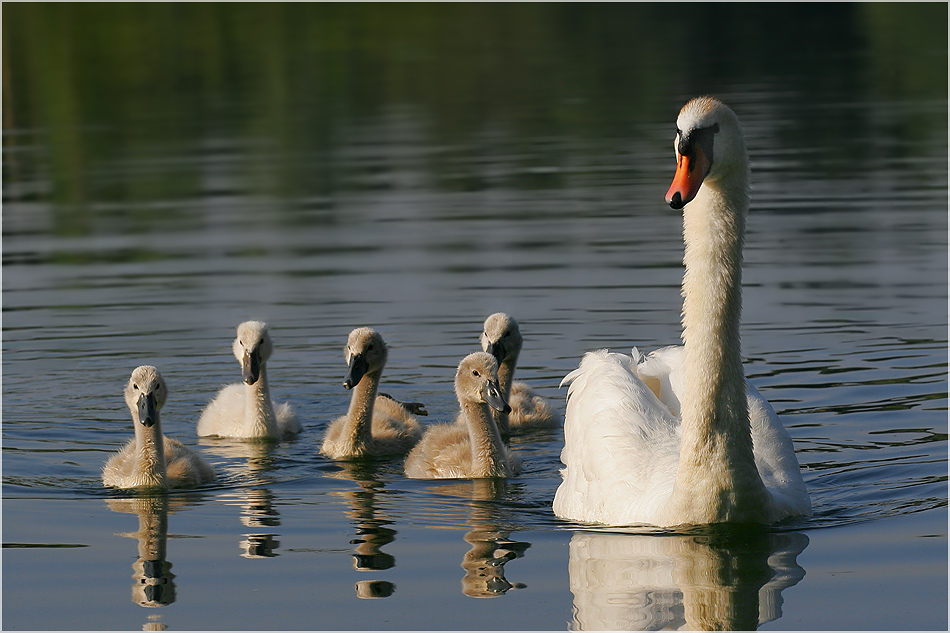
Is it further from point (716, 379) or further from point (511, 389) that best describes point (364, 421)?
point (716, 379)

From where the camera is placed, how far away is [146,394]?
9.97 meters

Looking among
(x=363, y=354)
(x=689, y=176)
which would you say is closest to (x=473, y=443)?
(x=363, y=354)

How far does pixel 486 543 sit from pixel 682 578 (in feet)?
4.14

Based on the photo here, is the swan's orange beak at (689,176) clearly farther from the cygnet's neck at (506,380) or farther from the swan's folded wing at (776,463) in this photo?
the cygnet's neck at (506,380)

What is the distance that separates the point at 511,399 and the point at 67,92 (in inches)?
1194

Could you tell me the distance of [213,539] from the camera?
8.60 metres

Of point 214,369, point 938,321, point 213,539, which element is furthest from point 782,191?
point 213,539

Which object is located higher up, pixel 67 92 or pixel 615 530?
pixel 67 92

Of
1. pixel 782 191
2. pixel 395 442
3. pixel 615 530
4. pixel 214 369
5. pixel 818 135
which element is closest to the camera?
pixel 615 530

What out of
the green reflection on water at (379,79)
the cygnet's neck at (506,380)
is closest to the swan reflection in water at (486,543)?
the cygnet's neck at (506,380)

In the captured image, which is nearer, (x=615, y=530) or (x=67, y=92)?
(x=615, y=530)

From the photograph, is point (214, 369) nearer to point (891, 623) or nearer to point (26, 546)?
point (26, 546)

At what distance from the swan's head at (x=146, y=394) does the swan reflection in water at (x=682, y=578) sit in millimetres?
3061

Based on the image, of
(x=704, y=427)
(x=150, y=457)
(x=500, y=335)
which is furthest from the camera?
(x=500, y=335)
